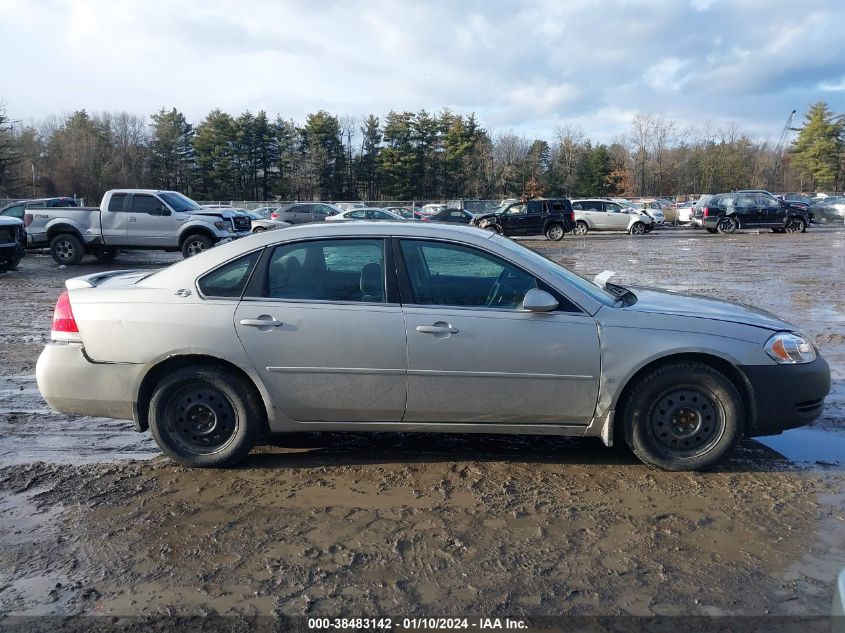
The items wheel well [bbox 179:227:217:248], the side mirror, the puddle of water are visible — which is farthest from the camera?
wheel well [bbox 179:227:217:248]

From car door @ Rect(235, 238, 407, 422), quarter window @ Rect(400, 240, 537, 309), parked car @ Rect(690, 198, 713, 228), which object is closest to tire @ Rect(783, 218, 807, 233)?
parked car @ Rect(690, 198, 713, 228)

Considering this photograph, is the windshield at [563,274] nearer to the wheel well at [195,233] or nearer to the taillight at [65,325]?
the taillight at [65,325]

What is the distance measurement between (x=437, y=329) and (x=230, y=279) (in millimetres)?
1433

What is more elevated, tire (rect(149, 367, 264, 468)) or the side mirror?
the side mirror

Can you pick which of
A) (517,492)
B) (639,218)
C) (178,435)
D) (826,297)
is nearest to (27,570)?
(178,435)

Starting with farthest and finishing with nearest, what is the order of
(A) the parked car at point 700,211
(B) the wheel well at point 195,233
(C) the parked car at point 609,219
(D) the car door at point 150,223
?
(C) the parked car at point 609,219
(A) the parked car at point 700,211
(B) the wheel well at point 195,233
(D) the car door at point 150,223

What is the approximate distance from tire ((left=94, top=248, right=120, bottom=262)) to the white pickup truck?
0.29 meters

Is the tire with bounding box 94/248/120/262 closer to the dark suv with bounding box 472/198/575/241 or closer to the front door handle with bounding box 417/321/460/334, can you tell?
the dark suv with bounding box 472/198/575/241

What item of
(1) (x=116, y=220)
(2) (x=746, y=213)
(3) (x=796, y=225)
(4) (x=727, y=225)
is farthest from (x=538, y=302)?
(3) (x=796, y=225)

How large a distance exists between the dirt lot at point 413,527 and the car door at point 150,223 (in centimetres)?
1277

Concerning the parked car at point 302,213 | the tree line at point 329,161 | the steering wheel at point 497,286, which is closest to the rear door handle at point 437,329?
the steering wheel at point 497,286

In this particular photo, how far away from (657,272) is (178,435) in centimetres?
1426

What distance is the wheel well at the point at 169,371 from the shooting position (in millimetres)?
4398

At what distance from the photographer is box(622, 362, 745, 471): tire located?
4.24 m
